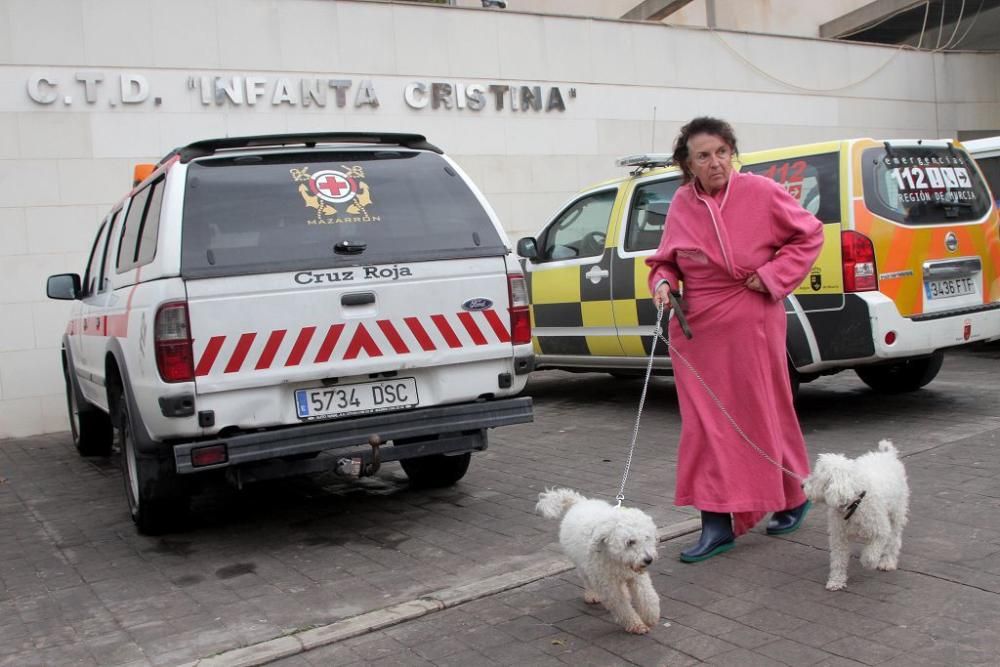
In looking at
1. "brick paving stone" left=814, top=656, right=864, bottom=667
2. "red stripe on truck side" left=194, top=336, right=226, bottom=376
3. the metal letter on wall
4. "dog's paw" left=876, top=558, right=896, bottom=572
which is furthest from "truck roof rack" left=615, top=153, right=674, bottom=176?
the metal letter on wall

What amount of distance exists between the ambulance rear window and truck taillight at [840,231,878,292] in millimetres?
227

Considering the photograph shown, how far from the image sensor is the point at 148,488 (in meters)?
4.79

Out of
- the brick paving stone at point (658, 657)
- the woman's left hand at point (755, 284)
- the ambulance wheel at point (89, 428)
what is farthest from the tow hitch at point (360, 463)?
the ambulance wheel at point (89, 428)

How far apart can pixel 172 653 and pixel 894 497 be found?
2.76m

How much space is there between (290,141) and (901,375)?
5.17m

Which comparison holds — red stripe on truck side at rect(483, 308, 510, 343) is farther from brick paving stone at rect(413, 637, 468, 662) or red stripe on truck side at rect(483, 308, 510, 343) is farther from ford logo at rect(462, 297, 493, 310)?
brick paving stone at rect(413, 637, 468, 662)

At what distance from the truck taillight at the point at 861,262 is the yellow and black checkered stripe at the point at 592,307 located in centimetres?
157

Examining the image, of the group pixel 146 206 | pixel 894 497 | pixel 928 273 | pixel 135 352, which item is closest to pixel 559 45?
pixel 928 273

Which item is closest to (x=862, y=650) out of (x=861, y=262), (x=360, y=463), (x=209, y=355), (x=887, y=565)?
(x=887, y=565)

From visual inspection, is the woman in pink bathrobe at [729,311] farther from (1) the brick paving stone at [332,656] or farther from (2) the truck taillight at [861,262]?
(2) the truck taillight at [861,262]

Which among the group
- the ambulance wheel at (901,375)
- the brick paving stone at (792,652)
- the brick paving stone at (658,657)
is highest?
the ambulance wheel at (901,375)

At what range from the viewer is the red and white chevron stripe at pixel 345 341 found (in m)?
4.38

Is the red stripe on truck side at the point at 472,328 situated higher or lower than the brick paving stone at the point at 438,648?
higher

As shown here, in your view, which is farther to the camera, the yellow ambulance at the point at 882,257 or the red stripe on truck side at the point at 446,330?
the yellow ambulance at the point at 882,257
